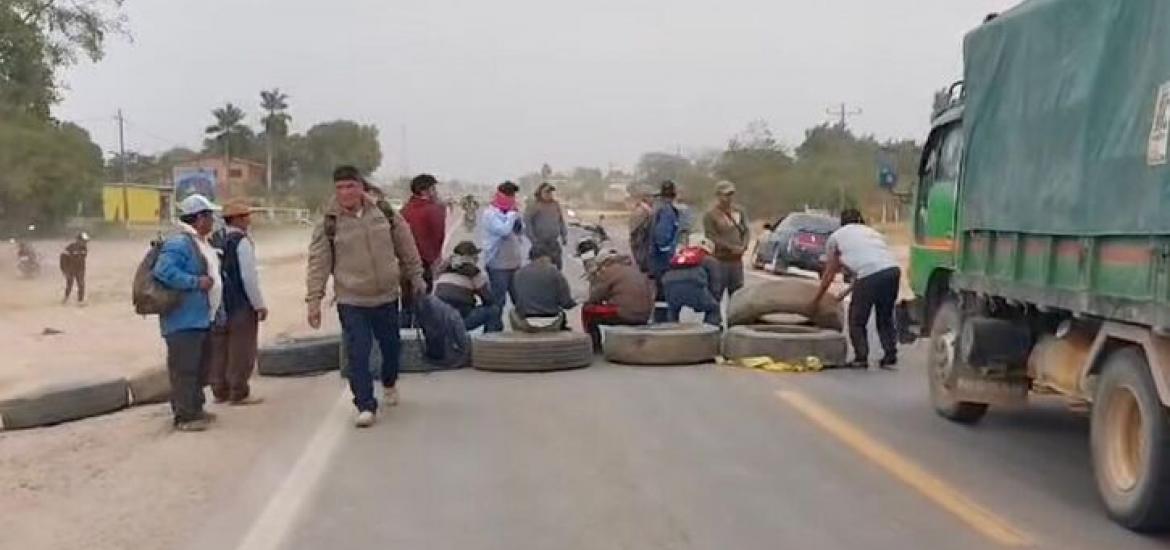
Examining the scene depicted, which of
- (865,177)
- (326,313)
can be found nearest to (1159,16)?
(326,313)

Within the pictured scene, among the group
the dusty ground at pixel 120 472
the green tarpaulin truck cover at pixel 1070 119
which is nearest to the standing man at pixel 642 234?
the dusty ground at pixel 120 472

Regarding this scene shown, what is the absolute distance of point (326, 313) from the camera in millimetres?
23672

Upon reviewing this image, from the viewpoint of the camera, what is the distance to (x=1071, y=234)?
7566 millimetres

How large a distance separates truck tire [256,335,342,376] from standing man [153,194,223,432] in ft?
10.5

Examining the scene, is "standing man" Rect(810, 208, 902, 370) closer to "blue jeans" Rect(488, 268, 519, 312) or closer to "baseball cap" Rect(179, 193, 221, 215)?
"blue jeans" Rect(488, 268, 519, 312)

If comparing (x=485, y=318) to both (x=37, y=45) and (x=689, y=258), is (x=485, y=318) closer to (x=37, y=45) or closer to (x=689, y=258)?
(x=689, y=258)

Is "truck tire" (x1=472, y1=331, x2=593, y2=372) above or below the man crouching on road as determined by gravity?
below

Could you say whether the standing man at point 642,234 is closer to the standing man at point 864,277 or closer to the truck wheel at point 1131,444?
the standing man at point 864,277

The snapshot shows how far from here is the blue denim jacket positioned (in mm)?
10062

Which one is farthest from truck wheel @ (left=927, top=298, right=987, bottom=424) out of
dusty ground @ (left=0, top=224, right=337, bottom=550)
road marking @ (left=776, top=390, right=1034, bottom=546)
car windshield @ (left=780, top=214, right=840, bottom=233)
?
car windshield @ (left=780, top=214, right=840, bottom=233)

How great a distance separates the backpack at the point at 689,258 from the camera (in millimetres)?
15156

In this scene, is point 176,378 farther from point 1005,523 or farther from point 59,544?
point 1005,523

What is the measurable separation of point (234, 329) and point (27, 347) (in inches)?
530

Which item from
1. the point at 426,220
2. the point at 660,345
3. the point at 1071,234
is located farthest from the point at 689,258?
the point at 1071,234
